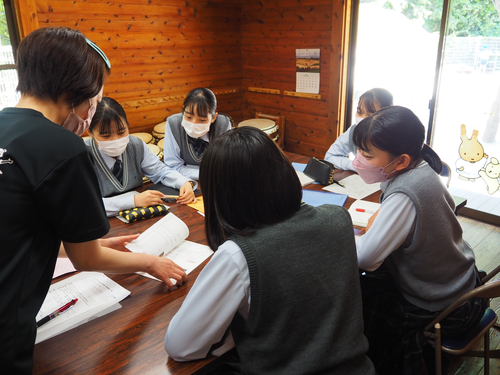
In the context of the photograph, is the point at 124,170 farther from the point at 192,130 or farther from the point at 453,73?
the point at 453,73

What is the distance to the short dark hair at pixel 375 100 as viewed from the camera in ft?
7.79

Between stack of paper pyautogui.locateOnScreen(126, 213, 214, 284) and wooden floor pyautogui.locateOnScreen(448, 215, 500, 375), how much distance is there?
1318mm

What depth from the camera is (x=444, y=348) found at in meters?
1.28

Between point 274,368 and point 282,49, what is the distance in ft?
13.8

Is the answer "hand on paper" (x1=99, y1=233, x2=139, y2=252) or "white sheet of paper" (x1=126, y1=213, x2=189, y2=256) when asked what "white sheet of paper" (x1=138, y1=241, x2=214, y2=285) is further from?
"hand on paper" (x1=99, y1=233, x2=139, y2=252)

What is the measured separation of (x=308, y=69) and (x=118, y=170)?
2894 millimetres

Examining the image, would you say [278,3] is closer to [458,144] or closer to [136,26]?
[136,26]

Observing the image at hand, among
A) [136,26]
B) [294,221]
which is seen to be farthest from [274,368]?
[136,26]

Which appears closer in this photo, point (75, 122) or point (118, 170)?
point (75, 122)

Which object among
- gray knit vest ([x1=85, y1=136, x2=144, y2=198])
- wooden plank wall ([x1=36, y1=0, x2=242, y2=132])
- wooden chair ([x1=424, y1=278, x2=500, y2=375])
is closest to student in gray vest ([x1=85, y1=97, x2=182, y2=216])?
gray knit vest ([x1=85, y1=136, x2=144, y2=198])

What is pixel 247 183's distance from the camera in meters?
0.89

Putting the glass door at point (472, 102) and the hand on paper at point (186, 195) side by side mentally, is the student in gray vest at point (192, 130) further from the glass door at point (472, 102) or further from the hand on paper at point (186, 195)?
the glass door at point (472, 102)

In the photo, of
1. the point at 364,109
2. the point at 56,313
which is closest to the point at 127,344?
the point at 56,313

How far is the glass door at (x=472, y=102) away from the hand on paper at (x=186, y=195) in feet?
8.35
